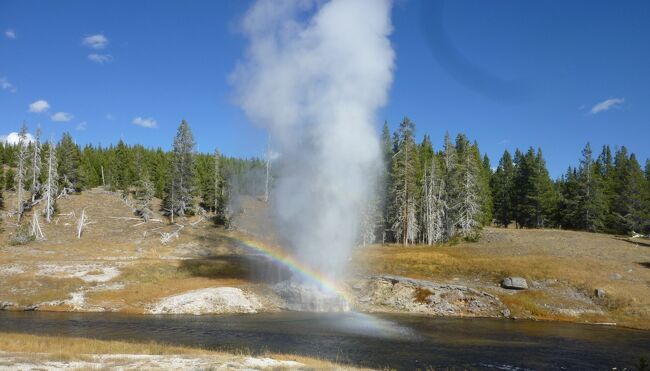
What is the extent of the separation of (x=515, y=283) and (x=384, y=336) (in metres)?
21.3

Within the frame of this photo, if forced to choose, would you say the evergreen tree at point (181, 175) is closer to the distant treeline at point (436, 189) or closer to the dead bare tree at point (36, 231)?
the distant treeline at point (436, 189)

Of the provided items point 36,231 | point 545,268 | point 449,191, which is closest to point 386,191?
point 449,191

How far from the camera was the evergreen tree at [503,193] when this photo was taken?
356ft

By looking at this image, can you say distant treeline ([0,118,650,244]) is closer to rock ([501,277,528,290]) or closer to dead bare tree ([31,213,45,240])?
dead bare tree ([31,213,45,240])

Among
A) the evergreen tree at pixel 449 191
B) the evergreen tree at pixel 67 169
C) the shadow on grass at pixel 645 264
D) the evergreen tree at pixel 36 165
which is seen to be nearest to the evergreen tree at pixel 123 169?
the evergreen tree at pixel 67 169

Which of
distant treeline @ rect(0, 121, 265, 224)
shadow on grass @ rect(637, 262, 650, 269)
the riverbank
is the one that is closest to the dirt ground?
shadow on grass @ rect(637, 262, 650, 269)

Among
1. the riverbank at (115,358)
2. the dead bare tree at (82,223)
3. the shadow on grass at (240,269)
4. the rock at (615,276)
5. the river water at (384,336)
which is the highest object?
the dead bare tree at (82,223)

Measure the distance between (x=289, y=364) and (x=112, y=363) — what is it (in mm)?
7019

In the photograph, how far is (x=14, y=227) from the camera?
79.6 m

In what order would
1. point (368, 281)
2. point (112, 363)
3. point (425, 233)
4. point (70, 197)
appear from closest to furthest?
point (112, 363) → point (368, 281) → point (425, 233) → point (70, 197)

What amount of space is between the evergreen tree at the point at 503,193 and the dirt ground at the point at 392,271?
94.7ft

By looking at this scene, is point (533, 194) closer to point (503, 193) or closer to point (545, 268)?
point (503, 193)

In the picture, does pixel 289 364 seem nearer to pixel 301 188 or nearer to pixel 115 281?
pixel 301 188

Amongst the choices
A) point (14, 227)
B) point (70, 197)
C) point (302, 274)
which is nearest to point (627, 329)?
point (302, 274)
